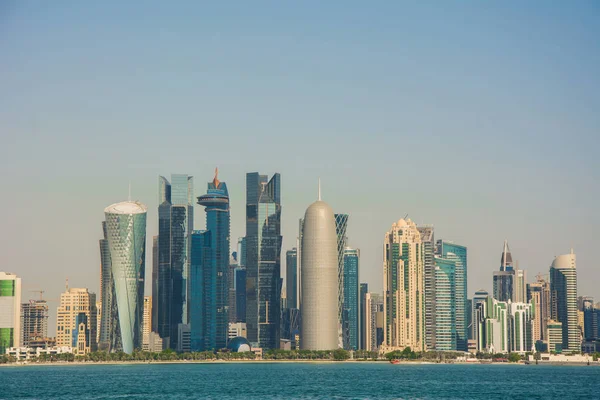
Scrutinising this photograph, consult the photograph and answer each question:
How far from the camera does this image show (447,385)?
606 ft

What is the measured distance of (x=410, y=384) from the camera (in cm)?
18462

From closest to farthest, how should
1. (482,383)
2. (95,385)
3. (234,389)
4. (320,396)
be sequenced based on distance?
(320,396)
(234,389)
(95,385)
(482,383)

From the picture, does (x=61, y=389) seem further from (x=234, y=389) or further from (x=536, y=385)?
(x=536, y=385)

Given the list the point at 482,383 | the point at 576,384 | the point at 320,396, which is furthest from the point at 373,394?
the point at 576,384

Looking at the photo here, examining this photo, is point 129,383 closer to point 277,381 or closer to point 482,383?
point 277,381

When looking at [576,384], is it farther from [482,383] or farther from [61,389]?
[61,389]

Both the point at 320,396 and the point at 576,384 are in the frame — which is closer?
the point at 320,396

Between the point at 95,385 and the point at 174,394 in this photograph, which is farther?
the point at 95,385

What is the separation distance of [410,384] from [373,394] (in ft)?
114

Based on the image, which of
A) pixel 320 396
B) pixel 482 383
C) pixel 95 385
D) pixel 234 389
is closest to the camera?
pixel 320 396

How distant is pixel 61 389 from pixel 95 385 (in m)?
13.5

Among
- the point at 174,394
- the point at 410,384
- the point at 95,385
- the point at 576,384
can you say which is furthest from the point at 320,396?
the point at 576,384

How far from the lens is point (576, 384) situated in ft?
650

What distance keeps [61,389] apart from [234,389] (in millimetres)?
28801
